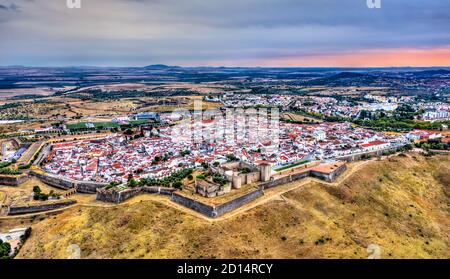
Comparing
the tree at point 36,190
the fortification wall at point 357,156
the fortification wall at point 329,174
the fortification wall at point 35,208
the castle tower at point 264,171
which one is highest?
the castle tower at point 264,171

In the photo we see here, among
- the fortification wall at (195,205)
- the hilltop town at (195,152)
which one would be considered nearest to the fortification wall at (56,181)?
the hilltop town at (195,152)

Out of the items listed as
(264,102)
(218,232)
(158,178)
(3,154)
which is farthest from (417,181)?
(264,102)

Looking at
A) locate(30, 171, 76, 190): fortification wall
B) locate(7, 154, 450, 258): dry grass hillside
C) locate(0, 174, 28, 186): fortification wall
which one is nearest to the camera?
locate(7, 154, 450, 258): dry grass hillside

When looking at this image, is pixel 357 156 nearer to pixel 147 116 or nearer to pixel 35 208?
pixel 35 208

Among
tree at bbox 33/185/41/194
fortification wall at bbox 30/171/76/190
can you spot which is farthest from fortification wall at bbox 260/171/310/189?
tree at bbox 33/185/41/194

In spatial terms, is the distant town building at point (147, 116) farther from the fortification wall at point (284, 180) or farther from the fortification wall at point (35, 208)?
the fortification wall at point (284, 180)

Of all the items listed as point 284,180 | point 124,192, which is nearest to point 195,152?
point 284,180

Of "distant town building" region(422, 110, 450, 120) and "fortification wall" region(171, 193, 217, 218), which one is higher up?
"distant town building" region(422, 110, 450, 120)

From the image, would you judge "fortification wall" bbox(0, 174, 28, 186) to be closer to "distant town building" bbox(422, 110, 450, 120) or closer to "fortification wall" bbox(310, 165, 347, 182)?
"fortification wall" bbox(310, 165, 347, 182)

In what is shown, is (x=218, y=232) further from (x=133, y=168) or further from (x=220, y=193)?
(x=133, y=168)
